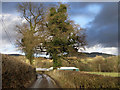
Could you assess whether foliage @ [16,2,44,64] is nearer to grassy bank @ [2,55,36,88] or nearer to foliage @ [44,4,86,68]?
foliage @ [44,4,86,68]

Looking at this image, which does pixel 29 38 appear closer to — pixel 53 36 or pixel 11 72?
pixel 53 36

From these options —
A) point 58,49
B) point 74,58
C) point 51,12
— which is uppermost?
point 51,12

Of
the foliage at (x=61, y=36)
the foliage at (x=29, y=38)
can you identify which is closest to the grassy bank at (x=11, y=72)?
the foliage at (x=29, y=38)

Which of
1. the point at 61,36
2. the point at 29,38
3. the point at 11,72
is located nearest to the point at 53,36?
the point at 61,36

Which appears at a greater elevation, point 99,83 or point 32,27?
point 32,27

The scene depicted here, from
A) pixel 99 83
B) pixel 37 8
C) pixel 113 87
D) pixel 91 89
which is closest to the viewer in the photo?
pixel 113 87

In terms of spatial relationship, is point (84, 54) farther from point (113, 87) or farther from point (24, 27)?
point (113, 87)

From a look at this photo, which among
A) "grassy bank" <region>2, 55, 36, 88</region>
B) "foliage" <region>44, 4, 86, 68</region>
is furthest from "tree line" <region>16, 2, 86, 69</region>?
"grassy bank" <region>2, 55, 36, 88</region>

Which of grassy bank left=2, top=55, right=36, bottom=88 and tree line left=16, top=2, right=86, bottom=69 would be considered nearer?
grassy bank left=2, top=55, right=36, bottom=88

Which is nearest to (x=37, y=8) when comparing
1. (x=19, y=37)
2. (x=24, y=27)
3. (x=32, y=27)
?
(x=32, y=27)

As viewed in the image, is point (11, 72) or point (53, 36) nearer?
point (11, 72)

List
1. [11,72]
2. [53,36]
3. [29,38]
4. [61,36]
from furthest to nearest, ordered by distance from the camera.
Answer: [53,36] → [61,36] → [29,38] → [11,72]

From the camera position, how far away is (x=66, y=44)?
65.5 ft

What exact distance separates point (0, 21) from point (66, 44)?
630 inches
